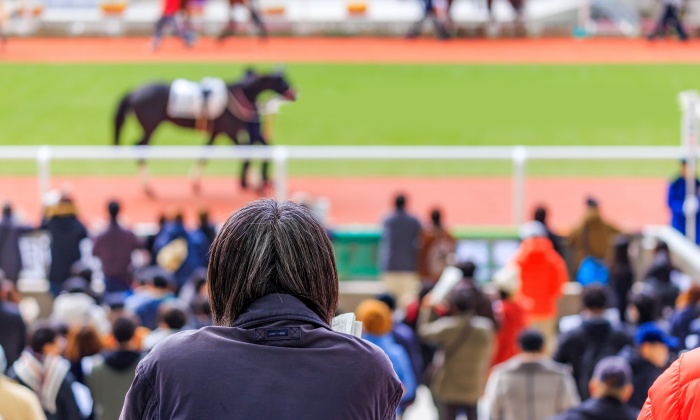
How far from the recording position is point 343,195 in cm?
1394

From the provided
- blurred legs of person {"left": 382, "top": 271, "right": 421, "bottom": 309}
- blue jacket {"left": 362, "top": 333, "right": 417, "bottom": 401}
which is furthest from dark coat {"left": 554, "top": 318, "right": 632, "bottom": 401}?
blurred legs of person {"left": 382, "top": 271, "right": 421, "bottom": 309}

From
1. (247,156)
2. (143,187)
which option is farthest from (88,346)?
(143,187)

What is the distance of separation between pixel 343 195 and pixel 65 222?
4701 millimetres

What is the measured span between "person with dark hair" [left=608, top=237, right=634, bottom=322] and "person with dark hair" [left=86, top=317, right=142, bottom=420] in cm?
464

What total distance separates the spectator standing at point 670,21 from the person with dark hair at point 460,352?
19409 millimetres

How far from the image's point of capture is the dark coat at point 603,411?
15.7 ft

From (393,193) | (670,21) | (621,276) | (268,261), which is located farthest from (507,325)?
(670,21)

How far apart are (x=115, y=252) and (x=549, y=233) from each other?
3435mm

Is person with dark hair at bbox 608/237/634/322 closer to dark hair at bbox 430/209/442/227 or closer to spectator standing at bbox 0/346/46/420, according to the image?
dark hair at bbox 430/209/442/227

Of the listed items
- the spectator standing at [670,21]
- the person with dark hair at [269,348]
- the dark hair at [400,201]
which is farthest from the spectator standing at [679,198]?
the spectator standing at [670,21]

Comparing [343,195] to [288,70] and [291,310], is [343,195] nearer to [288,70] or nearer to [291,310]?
[288,70]

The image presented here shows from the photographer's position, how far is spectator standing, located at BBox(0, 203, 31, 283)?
991 centimetres

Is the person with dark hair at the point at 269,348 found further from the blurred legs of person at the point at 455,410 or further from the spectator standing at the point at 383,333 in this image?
the blurred legs of person at the point at 455,410

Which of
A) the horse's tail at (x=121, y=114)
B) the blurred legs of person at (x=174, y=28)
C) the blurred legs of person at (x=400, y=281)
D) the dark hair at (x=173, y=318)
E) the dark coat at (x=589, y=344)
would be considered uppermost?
the blurred legs of person at (x=174, y=28)
